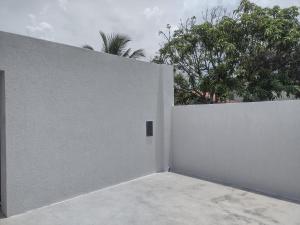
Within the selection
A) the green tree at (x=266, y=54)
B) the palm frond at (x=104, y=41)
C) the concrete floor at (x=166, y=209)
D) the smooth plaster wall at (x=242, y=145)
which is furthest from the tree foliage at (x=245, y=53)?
the concrete floor at (x=166, y=209)

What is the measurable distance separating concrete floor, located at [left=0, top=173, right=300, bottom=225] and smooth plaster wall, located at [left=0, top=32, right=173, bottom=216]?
1.43 feet

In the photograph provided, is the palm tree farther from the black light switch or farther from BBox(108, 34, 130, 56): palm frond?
the black light switch

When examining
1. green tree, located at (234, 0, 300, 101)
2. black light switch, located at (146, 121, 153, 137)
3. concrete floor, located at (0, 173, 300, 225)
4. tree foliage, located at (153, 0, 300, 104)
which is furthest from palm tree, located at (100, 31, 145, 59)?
concrete floor, located at (0, 173, 300, 225)

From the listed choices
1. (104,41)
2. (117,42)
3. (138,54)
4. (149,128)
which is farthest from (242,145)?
(104,41)

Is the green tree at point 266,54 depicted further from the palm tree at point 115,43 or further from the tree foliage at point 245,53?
the palm tree at point 115,43

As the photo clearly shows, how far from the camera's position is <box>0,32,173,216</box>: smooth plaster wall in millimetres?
5078

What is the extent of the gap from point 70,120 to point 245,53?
9258mm

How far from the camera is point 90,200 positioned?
5.86 metres

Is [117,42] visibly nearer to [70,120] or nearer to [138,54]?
[138,54]

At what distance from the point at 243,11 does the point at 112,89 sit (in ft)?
29.4

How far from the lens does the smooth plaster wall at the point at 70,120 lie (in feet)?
16.7

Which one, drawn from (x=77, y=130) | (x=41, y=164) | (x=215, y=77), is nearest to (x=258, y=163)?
(x=77, y=130)

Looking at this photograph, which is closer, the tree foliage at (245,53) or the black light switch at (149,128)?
the black light switch at (149,128)

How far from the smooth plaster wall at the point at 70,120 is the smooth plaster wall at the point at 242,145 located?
2.95 feet
